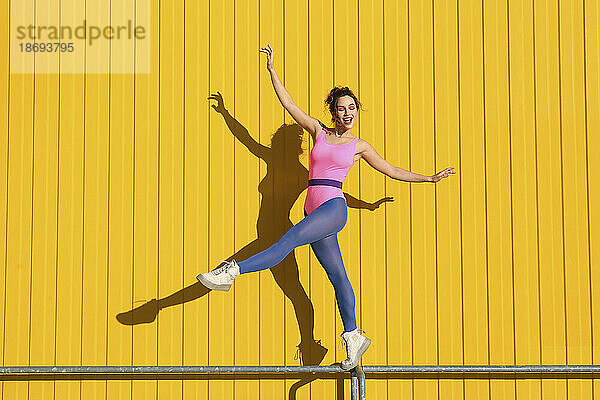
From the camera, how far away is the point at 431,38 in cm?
318

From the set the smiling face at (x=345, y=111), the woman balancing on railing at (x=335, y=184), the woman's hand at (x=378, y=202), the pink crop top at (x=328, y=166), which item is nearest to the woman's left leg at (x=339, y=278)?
the woman balancing on railing at (x=335, y=184)

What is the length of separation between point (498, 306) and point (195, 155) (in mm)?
1851

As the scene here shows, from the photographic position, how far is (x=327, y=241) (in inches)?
109

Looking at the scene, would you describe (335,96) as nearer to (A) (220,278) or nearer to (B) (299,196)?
(B) (299,196)

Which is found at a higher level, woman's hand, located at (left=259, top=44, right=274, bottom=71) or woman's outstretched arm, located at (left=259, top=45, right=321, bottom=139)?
woman's hand, located at (left=259, top=44, right=274, bottom=71)

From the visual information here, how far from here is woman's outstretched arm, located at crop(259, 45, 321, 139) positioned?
2844mm

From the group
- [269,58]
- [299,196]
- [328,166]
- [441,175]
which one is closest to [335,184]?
[328,166]

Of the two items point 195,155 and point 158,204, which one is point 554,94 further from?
point 158,204

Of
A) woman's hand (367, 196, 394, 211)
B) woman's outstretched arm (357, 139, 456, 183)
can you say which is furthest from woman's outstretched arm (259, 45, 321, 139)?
woman's hand (367, 196, 394, 211)

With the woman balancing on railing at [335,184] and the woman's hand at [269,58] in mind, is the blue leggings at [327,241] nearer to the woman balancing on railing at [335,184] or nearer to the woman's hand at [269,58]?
the woman balancing on railing at [335,184]

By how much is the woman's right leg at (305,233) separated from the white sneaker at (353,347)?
510 millimetres

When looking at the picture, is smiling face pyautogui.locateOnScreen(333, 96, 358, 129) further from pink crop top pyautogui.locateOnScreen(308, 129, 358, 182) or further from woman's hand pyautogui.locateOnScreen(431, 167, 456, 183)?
woman's hand pyautogui.locateOnScreen(431, 167, 456, 183)

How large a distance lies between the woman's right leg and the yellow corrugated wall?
0.41m

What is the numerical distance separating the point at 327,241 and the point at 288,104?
0.71 m
